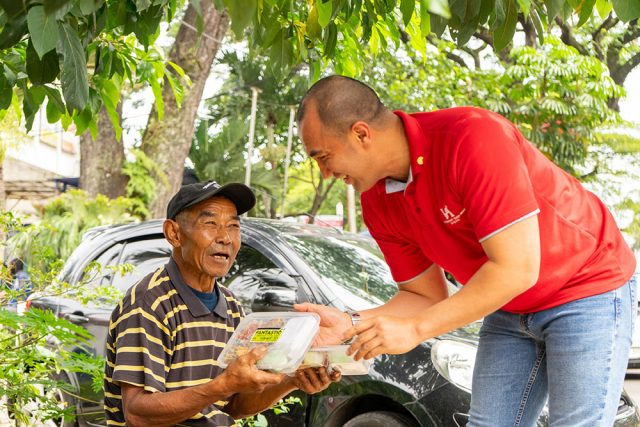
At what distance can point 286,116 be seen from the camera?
84.7ft

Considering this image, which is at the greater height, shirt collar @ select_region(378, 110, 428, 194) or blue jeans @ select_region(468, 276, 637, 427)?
shirt collar @ select_region(378, 110, 428, 194)

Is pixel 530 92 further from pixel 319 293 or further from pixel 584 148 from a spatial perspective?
pixel 319 293

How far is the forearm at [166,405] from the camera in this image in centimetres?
300

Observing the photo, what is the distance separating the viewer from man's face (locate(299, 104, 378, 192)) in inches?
112

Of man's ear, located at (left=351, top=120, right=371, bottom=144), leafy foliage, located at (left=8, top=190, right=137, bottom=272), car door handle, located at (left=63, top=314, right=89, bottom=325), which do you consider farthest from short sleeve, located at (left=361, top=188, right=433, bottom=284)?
leafy foliage, located at (left=8, top=190, right=137, bottom=272)

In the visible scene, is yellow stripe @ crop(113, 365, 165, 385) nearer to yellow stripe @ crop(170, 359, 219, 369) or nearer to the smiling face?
yellow stripe @ crop(170, 359, 219, 369)

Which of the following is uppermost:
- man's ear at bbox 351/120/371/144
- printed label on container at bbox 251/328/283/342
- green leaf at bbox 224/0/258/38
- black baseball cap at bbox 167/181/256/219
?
green leaf at bbox 224/0/258/38

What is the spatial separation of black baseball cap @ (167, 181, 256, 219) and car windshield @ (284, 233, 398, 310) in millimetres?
1480

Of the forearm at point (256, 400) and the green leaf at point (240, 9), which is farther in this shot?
the forearm at point (256, 400)

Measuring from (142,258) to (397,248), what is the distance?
300 centimetres

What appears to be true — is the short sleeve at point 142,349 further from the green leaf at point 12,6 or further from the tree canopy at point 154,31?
the green leaf at point 12,6

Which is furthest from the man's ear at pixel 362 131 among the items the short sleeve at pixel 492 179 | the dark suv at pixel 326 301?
the dark suv at pixel 326 301

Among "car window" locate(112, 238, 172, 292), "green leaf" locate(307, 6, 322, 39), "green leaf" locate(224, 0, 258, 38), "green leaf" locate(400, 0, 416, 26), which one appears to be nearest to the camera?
"green leaf" locate(224, 0, 258, 38)

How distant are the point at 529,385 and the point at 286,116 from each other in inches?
905
